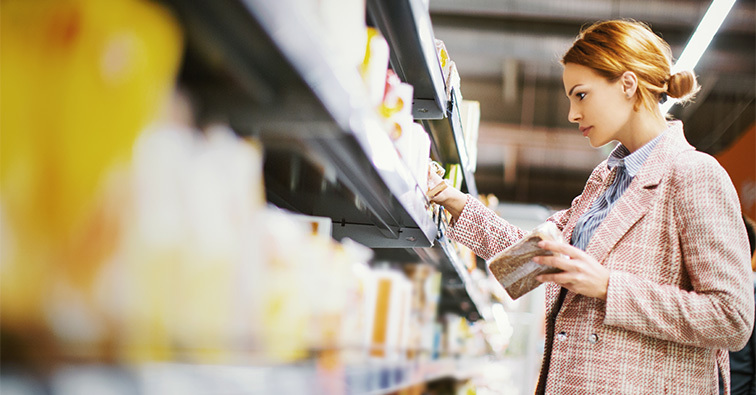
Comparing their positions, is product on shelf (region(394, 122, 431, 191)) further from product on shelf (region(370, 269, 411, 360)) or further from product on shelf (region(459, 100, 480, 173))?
product on shelf (region(459, 100, 480, 173))

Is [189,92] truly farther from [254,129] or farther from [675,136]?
[675,136]

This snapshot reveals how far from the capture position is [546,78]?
27.4 ft

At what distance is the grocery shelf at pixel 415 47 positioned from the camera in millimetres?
1582

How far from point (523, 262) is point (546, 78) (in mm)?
7214

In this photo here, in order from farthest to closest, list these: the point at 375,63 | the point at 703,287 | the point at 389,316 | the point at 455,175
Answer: the point at 455,175
the point at 389,316
the point at 703,287
the point at 375,63

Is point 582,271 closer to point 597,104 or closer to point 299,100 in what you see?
point 597,104

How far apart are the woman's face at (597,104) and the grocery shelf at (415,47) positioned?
371 millimetres

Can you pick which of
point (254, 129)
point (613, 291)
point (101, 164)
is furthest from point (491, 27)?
point (101, 164)

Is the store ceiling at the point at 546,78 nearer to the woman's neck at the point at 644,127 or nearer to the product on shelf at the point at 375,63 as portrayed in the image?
the woman's neck at the point at 644,127

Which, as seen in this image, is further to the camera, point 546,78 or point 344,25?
point 546,78

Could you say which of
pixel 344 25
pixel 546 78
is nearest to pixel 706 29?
pixel 344 25

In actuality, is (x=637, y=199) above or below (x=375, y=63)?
below

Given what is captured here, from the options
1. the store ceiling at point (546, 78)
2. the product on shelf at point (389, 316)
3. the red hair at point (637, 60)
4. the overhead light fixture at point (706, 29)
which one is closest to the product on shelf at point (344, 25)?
the product on shelf at point (389, 316)

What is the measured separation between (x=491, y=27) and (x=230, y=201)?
5.52m
